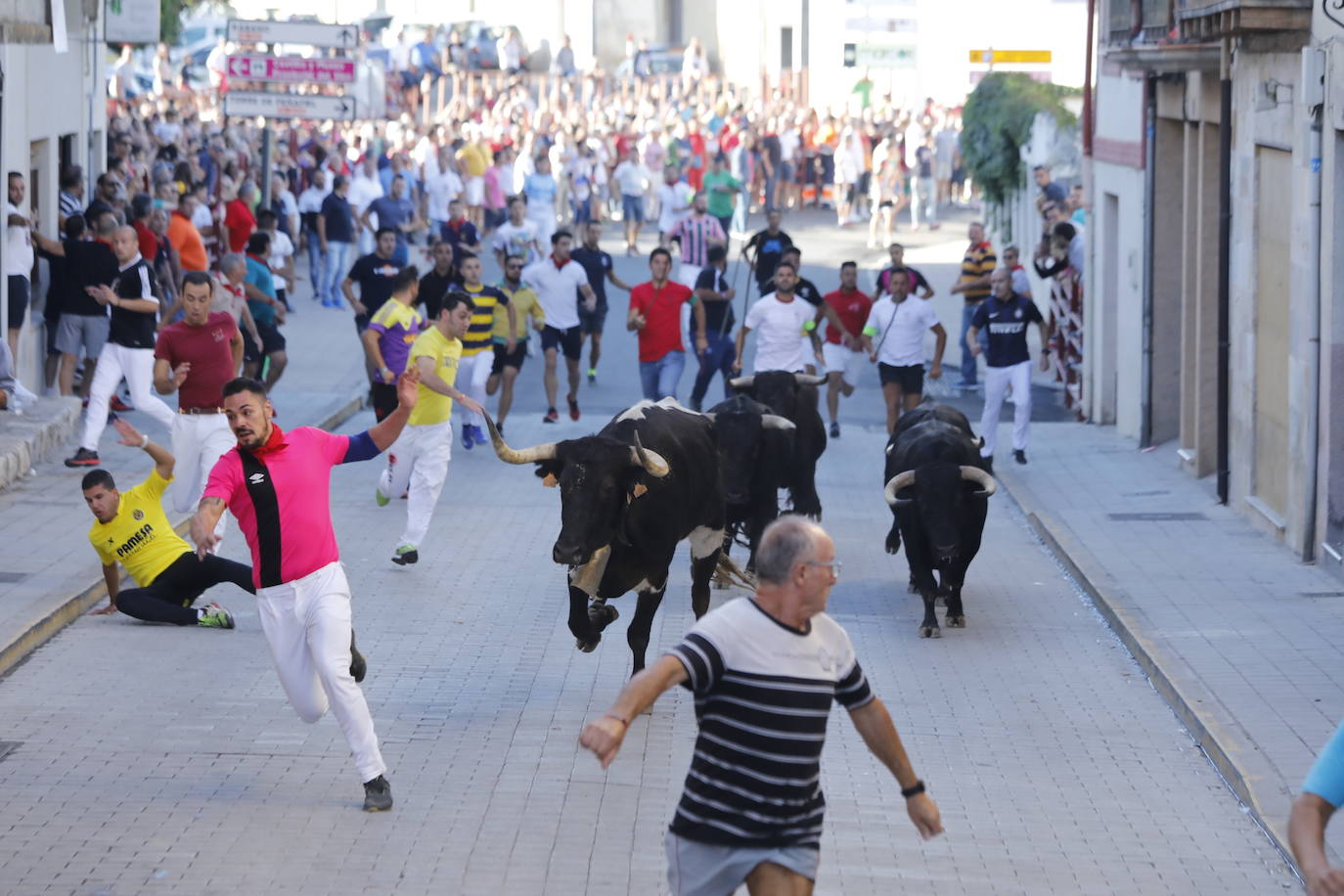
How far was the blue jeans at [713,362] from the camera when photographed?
21.1 meters

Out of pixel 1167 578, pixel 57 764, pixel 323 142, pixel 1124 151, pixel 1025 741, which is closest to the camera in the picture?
pixel 57 764

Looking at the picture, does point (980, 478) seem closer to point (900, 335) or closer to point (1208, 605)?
point (1208, 605)

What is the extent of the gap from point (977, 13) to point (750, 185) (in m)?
6.98

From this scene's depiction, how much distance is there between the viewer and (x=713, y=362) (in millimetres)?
21516

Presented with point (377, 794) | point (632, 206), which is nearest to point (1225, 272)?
point (377, 794)

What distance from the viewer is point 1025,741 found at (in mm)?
10039

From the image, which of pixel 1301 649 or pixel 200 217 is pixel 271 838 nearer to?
pixel 1301 649

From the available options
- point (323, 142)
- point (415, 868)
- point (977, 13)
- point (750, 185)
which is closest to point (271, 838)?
point (415, 868)

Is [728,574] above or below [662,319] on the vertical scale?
below

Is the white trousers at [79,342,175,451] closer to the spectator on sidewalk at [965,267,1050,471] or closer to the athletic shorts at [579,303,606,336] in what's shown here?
the athletic shorts at [579,303,606,336]

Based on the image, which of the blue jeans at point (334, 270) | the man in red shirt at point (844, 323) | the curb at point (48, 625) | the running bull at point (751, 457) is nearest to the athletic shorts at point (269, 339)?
the man in red shirt at point (844, 323)

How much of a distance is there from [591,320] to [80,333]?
6.06 metres

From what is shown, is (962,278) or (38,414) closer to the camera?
(38,414)

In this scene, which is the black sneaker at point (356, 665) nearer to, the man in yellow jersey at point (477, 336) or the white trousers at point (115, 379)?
the white trousers at point (115, 379)
